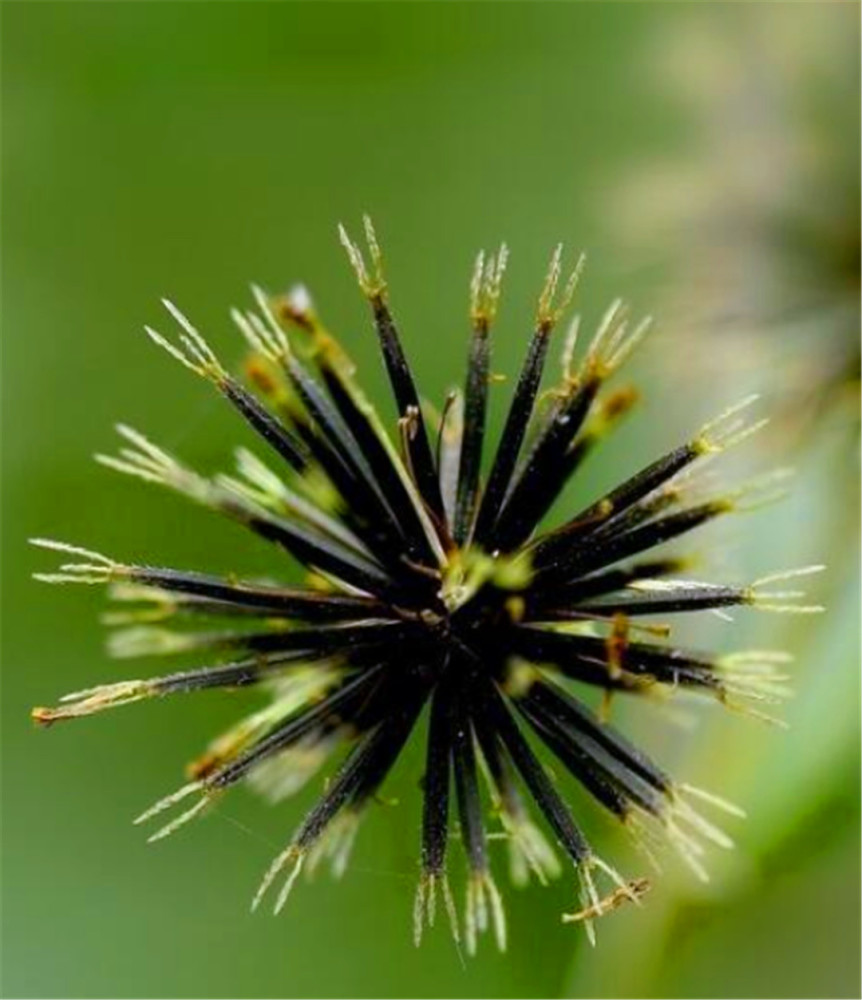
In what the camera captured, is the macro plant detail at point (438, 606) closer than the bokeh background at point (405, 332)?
Yes

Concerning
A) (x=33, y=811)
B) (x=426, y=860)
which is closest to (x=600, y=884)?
(x=426, y=860)

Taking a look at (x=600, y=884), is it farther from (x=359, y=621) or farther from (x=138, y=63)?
(x=138, y=63)

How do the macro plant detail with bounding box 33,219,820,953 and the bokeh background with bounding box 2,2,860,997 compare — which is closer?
the macro plant detail with bounding box 33,219,820,953

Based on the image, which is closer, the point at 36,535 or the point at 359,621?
the point at 359,621
